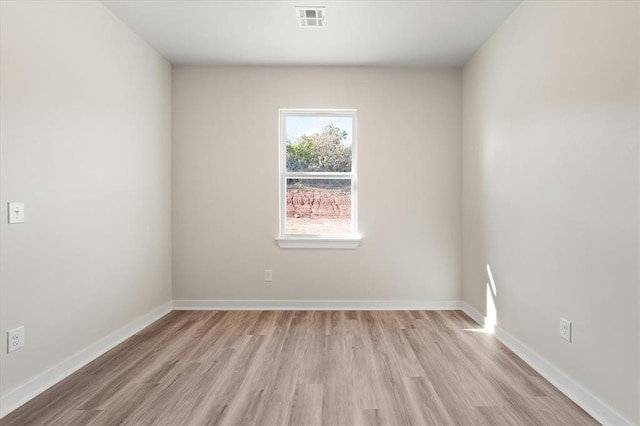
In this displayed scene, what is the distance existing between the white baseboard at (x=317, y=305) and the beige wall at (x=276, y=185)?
0.21 ft

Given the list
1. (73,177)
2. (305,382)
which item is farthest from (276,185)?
(305,382)

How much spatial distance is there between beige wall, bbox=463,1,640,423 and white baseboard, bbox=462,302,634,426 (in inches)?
1.7

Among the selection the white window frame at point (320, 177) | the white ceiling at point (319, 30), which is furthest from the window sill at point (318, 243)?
the white ceiling at point (319, 30)

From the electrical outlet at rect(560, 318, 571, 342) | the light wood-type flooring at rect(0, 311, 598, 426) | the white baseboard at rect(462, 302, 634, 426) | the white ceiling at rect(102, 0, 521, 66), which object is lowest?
the light wood-type flooring at rect(0, 311, 598, 426)

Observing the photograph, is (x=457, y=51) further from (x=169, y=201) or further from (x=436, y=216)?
(x=169, y=201)

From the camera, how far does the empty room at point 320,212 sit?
2.00 m

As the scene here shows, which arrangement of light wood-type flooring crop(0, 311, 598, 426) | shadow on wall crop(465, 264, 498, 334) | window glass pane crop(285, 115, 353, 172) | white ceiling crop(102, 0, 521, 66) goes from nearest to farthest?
1. light wood-type flooring crop(0, 311, 598, 426)
2. white ceiling crop(102, 0, 521, 66)
3. shadow on wall crop(465, 264, 498, 334)
4. window glass pane crop(285, 115, 353, 172)

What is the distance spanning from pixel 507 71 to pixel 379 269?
7.39 feet

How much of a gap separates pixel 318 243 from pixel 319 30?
2111 mm

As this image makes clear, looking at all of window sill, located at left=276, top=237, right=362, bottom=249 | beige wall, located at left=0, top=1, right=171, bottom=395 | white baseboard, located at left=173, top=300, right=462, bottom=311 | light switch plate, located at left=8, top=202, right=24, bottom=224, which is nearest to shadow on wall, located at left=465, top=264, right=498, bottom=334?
white baseboard, located at left=173, top=300, right=462, bottom=311

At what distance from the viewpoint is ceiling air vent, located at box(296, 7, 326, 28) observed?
2.86m

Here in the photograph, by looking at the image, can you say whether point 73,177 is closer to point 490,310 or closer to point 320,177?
point 320,177

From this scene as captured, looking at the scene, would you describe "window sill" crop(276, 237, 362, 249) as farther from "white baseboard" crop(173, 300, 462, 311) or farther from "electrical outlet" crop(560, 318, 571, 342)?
"electrical outlet" crop(560, 318, 571, 342)

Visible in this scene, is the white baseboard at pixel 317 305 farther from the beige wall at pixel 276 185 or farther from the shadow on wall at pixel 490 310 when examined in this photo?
the shadow on wall at pixel 490 310
